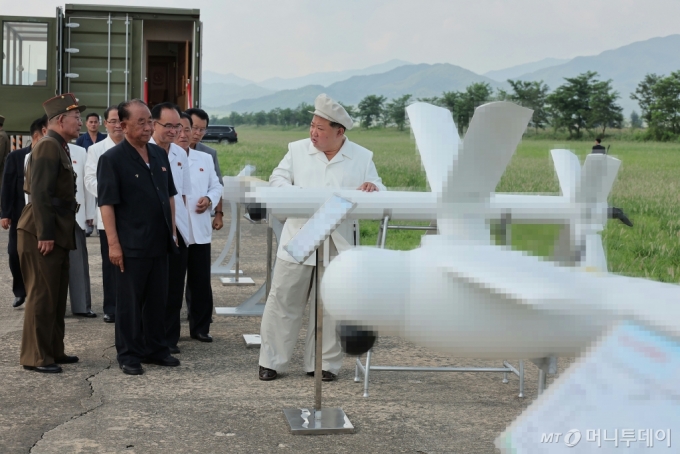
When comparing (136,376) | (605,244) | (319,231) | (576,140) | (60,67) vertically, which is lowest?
(136,376)

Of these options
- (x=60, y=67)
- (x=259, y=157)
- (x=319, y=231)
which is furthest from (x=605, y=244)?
(x=60, y=67)

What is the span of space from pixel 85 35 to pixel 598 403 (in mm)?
10812

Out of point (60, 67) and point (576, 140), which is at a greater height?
point (60, 67)

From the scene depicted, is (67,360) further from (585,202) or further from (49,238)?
(585,202)

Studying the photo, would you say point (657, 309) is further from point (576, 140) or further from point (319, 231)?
point (319, 231)

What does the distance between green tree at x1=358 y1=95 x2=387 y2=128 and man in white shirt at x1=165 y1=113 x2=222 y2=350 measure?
392 centimetres

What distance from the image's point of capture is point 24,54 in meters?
10.9

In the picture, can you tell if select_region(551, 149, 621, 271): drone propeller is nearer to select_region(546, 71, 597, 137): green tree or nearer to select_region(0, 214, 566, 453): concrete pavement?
select_region(546, 71, 597, 137): green tree

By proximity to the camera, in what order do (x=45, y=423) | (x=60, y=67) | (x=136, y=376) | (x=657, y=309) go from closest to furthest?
(x=657, y=309) < (x=45, y=423) < (x=136, y=376) < (x=60, y=67)

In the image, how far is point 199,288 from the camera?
5254 mm

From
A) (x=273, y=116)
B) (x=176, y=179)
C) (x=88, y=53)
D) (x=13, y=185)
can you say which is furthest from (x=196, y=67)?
(x=273, y=116)

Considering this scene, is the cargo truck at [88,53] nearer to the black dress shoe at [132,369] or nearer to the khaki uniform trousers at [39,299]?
the khaki uniform trousers at [39,299]

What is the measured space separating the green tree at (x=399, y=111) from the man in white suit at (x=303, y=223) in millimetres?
2734

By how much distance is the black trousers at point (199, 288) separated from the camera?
5254mm
